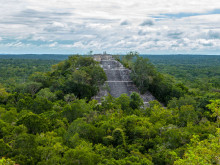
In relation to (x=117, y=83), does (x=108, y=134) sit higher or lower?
lower

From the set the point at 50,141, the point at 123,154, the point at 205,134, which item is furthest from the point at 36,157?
the point at 205,134

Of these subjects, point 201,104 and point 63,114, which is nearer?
point 63,114

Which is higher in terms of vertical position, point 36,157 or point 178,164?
point 178,164

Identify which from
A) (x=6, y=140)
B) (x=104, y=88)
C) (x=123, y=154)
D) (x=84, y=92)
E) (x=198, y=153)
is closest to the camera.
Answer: (x=198, y=153)

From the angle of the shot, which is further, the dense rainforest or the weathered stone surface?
the weathered stone surface

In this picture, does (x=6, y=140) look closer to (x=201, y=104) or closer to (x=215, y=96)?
(x=201, y=104)

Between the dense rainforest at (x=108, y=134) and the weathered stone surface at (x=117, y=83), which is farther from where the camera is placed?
the weathered stone surface at (x=117, y=83)

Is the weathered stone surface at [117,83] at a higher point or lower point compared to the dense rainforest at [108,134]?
higher

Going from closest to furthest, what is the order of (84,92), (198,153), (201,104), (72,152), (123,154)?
(198,153) → (72,152) → (123,154) → (201,104) → (84,92)

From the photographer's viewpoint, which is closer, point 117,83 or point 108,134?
point 108,134

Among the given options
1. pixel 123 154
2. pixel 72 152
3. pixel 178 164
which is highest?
pixel 178 164

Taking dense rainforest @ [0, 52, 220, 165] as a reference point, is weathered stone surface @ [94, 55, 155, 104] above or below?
above
